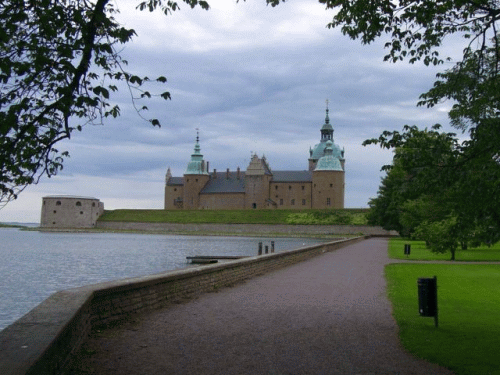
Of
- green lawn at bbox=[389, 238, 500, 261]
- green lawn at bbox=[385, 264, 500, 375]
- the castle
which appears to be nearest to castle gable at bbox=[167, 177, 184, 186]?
the castle

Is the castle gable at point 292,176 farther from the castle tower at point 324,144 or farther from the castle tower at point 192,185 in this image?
the castle tower at point 192,185

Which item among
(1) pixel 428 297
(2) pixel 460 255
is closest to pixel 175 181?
(2) pixel 460 255

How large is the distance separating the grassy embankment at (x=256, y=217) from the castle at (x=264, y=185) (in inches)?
405

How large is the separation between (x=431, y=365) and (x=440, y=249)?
2440 centimetres

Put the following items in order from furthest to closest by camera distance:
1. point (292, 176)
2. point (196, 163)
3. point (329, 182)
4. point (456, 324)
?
point (196, 163)
point (292, 176)
point (329, 182)
point (456, 324)

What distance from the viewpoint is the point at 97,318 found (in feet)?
28.6

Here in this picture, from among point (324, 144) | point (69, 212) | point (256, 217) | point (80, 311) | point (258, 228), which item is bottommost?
point (80, 311)

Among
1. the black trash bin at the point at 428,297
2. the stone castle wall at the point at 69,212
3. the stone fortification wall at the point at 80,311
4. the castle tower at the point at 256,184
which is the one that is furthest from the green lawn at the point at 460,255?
the stone castle wall at the point at 69,212

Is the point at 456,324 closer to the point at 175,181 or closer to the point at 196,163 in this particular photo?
the point at 196,163

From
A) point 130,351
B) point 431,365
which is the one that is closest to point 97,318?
point 130,351

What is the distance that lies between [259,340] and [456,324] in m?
4.02

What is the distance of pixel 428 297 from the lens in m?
9.98

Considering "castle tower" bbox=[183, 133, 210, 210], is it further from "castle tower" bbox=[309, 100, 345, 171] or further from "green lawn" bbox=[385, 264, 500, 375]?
"green lawn" bbox=[385, 264, 500, 375]

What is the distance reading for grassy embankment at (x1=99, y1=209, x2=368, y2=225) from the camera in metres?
105
